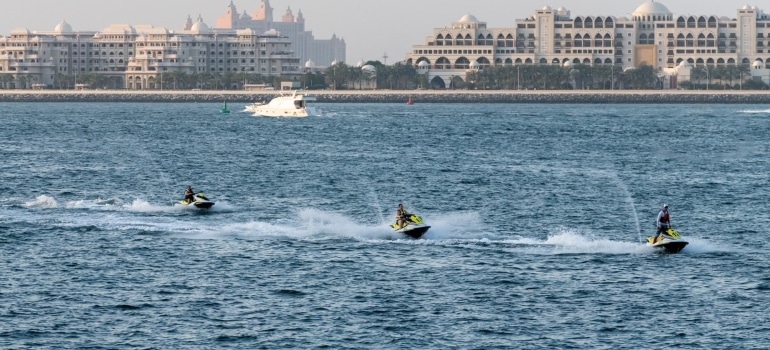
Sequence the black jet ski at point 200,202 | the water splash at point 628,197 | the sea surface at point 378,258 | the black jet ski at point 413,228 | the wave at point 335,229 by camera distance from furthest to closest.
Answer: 1. the black jet ski at point 200,202
2. the water splash at point 628,197
3. the wave at point 335,229
4. the black jet ski at point 413,228
5. the sea surface at point 378,258

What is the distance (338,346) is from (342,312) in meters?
4.49

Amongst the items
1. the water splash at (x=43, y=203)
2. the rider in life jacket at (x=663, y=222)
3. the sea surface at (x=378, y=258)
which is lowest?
the sea surface at (x=378, y=258)

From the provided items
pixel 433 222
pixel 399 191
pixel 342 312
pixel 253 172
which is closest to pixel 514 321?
pixel 342 312

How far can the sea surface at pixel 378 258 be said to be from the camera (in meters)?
47.4

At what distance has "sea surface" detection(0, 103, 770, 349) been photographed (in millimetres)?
47438

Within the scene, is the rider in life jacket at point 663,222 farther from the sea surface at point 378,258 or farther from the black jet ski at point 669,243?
the sea surface at point 378,258

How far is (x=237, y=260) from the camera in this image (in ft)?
197

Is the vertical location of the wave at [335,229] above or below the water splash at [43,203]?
below

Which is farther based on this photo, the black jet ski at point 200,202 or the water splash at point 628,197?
the black jet ski at point 200,202

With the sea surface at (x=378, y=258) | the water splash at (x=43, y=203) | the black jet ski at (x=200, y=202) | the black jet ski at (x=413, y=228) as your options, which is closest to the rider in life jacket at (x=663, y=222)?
the sea surface at (x=378, y=258)

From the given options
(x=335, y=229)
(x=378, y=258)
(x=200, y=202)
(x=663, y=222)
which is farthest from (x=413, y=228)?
(x=200, y=202)

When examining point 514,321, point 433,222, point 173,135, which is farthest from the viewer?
point 173,135

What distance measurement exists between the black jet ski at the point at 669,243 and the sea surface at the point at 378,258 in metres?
0.63

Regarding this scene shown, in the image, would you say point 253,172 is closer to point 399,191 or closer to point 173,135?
point 399,191
